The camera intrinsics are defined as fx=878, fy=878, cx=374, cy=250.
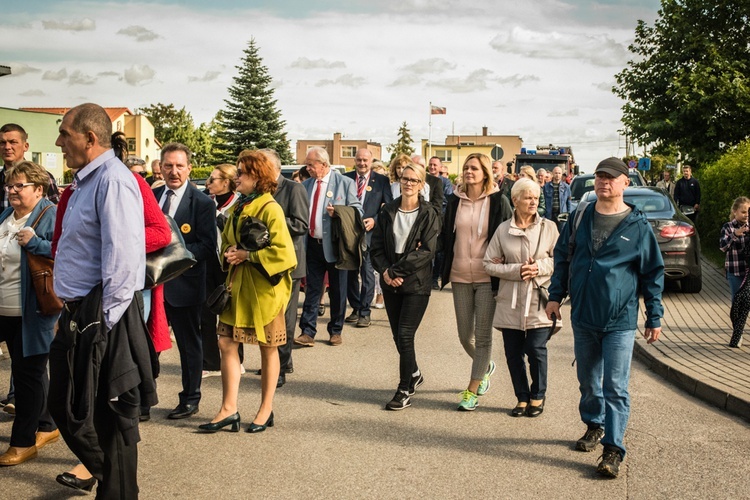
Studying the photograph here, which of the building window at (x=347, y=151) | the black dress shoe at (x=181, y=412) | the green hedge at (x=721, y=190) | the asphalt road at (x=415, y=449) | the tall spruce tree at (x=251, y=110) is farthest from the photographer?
the building window at (x=347, y=151)

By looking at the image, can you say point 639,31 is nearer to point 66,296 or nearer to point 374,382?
point 374,382

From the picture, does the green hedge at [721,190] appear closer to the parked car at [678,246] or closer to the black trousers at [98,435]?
the parked car at [678,246]

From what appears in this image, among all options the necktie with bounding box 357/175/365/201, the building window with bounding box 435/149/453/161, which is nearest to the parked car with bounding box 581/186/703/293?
the necktie with bounding box 357/175/365/201

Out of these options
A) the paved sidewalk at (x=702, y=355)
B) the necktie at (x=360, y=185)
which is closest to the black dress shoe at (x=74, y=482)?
the paved sidewalk at (x=702, y=355)

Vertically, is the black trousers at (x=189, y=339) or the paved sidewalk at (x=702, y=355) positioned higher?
the black trousers at (x=189, y=339)

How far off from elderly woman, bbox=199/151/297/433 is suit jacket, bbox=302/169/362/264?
3.37 meters

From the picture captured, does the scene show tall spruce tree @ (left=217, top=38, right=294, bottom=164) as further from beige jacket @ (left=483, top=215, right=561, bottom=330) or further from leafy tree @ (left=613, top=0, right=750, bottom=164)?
beige jacket @ (left=483, top=215, right=561, bottom=330)

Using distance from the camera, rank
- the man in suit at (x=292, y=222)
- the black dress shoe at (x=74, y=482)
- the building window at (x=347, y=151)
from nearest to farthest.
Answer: the black dress shoe at (x=74, y=482), the man in suit at (x=292, y=222), the building window at (x=347, y=151)

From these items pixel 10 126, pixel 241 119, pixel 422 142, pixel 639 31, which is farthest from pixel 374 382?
pixel 422 142

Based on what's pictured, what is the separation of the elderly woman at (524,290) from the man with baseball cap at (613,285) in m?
0.98

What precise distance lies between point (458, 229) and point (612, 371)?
7.02ft

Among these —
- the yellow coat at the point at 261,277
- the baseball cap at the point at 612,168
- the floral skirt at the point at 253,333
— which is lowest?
the floral skirt at the point at 253,333

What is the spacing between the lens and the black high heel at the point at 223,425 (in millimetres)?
6195

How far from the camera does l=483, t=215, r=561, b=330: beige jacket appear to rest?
679 cm
